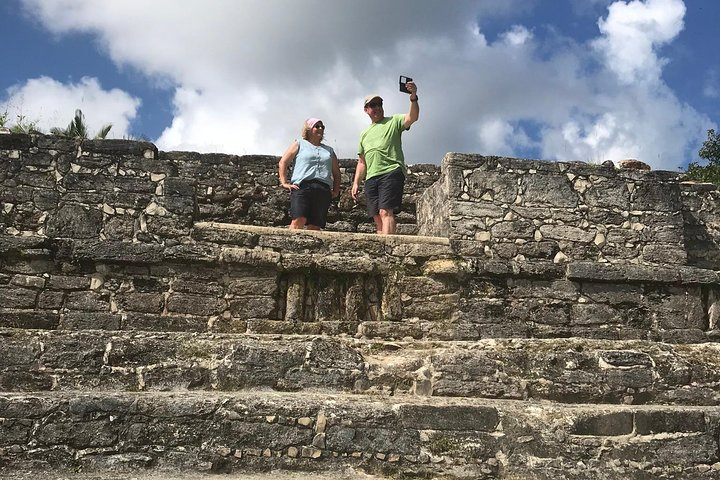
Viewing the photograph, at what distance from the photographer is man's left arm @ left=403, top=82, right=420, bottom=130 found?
695 cm

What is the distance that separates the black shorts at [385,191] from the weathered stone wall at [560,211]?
0.46 m

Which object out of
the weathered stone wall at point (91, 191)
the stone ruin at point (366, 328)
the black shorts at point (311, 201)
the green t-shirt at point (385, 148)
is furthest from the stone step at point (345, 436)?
the green t-shirt at point (385, 148)

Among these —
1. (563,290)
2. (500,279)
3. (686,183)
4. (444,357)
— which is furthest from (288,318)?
(686,183)

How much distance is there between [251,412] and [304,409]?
1.05 ft

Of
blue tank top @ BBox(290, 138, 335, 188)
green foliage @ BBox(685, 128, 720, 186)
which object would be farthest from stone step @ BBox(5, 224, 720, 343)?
green foliage @ BBox(685, 128, 720, 186)

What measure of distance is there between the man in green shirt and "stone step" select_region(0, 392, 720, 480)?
2.91 metres

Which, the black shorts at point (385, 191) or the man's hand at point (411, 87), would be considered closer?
the man's hand at point (411, 87)

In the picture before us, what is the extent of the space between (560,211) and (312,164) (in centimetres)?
249

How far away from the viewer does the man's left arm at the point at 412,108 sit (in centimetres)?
695

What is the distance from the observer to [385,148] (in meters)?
7.27

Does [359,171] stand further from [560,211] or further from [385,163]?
[560,211]

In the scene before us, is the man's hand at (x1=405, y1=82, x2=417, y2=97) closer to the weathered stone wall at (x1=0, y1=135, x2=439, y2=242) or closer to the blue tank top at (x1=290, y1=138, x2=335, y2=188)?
the blue tank top at (x1=290, y1=138, x2=335, y2=188)

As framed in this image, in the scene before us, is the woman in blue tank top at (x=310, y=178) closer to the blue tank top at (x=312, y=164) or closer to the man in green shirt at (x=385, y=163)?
the blue tank top at (x=312, y=164)

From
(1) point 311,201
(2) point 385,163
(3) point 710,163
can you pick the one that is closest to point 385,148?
(2) point 385,163
